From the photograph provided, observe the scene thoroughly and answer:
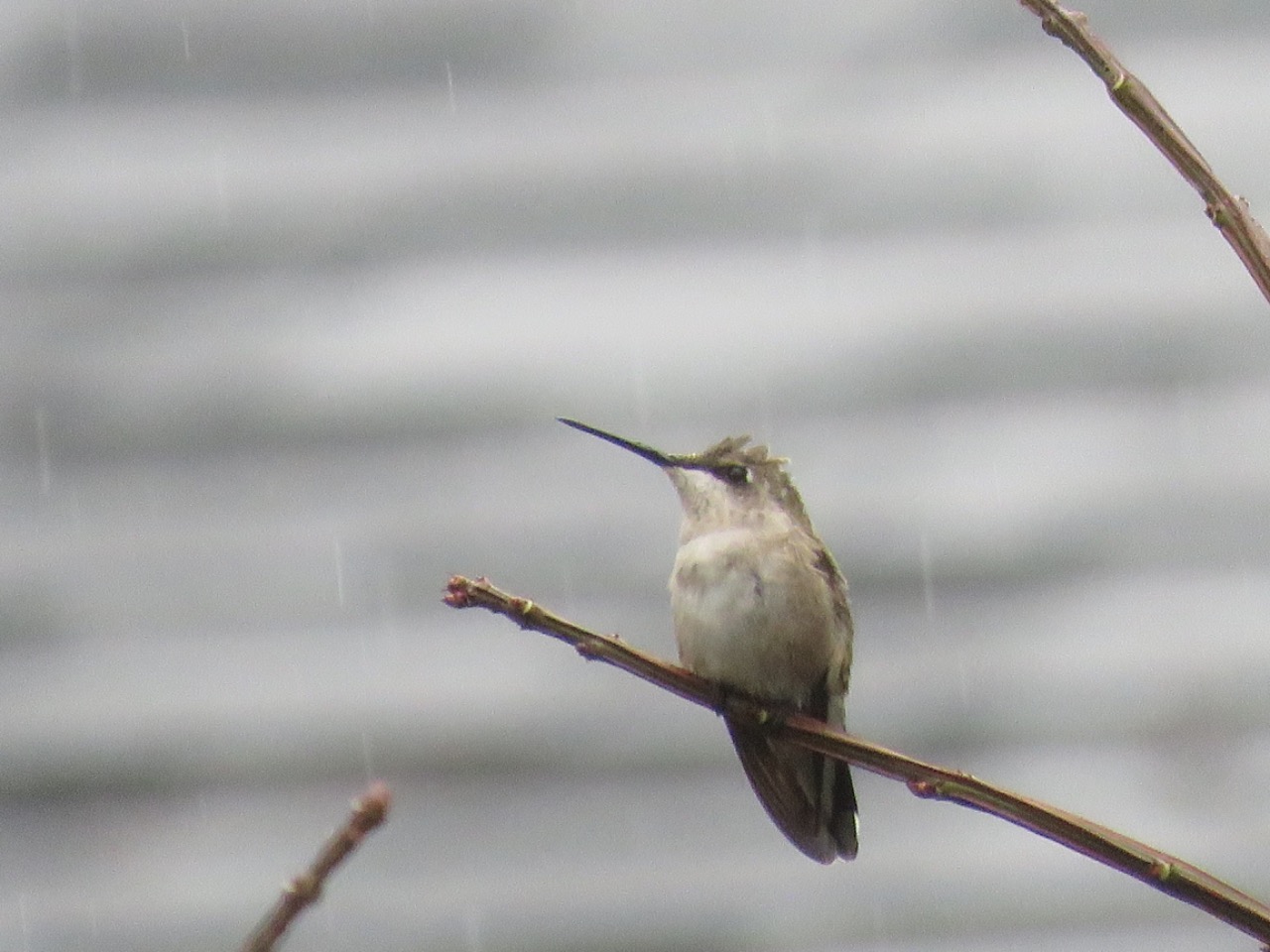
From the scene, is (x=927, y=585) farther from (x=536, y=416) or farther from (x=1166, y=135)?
(x=1166, y=135)

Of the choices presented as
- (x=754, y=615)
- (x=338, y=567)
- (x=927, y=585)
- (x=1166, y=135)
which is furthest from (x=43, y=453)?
(x=1166, y=135)

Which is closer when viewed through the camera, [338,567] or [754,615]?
[754,615]

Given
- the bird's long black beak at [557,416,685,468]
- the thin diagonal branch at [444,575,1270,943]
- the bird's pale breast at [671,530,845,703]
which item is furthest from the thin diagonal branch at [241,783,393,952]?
the bird's pale breast at [671,530,845,703]

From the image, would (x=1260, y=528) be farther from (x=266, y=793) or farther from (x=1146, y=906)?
(x=266, y=793)

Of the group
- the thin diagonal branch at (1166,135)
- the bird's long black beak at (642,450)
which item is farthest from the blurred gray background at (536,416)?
the thin diagonal branch at (1166,135)

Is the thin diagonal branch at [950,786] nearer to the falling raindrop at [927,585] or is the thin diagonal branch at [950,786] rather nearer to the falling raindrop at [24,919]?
the falling raindrop at [927,585]

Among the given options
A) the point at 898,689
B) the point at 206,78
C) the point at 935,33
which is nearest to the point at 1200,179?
the point at 898,689
